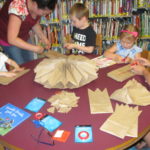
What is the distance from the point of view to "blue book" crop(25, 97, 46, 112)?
1130mm

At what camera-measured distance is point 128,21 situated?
309cm

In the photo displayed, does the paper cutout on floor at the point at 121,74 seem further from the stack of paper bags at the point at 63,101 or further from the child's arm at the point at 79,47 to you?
the child's arm at the point at 79,47

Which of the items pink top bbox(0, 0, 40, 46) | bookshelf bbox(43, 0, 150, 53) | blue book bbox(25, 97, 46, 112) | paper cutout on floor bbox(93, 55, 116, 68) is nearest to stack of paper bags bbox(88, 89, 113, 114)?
blue book bbox(25, 97, 46, 112)

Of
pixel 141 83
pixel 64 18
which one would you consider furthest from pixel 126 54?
pixel 64 18

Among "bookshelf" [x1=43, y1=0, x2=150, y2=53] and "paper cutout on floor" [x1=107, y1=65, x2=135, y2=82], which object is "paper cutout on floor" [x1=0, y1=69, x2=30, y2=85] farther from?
"bookshelf" [x1=43, y1=0, x2=150, y2=53]

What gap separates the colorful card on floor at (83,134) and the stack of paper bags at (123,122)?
67 millimetres

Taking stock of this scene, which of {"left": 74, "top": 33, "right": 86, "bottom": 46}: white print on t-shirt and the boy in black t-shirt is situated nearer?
the boy in black t-shirt

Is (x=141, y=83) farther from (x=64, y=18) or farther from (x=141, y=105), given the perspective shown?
(x=64, y=18)

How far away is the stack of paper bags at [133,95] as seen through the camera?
1.14m

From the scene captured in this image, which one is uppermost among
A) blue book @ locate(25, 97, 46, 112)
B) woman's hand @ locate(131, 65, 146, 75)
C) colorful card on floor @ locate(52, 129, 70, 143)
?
woman's hand @ locate(131, 65, 146, 75)

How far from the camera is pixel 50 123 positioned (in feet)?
3.33

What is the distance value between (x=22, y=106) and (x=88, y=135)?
1.44 ft

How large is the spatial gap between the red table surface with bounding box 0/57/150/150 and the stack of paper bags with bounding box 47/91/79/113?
27mm

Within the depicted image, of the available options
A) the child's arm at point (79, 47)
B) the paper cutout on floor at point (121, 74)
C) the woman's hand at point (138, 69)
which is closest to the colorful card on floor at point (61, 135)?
the paper cutout on floor at point (121, 74)
